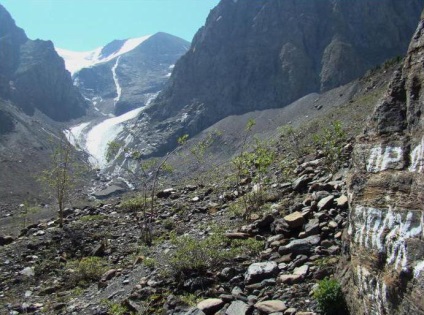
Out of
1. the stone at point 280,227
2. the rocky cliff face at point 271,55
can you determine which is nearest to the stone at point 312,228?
the stone at point 280,227

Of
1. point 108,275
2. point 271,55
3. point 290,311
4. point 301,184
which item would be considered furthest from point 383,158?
point 271,55

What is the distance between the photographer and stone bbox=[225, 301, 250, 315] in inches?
287

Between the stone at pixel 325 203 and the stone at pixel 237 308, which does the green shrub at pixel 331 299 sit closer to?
the stone at pixel 237 308

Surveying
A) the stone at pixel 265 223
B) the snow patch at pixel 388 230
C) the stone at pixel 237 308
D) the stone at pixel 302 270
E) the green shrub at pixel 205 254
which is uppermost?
the snow patch at pixel 388 230

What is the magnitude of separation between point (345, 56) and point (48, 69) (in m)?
116

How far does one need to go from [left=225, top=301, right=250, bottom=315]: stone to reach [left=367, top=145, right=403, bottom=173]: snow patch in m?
3.26

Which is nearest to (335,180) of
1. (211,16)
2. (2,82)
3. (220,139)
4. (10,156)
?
(220,139)

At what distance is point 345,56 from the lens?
356ft

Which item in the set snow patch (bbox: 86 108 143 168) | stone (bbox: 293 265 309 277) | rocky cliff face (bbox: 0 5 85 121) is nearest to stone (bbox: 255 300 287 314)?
stone (bbox: 293 265 309 277)

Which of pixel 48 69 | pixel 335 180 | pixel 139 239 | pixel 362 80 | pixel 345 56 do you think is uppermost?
pixel 48 69

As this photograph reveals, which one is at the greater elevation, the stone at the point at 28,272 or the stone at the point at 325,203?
the stone at the point at 325,203

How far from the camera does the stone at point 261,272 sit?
8.58 m

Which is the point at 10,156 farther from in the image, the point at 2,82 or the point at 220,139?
the point at 2,82

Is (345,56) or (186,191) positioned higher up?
(345,56)
